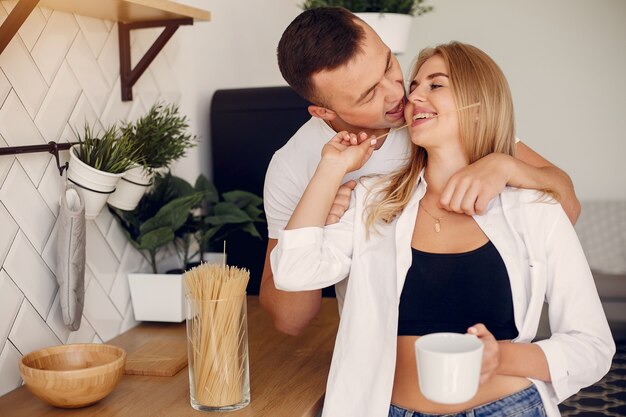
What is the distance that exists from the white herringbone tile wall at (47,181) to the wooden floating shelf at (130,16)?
0.07 ft

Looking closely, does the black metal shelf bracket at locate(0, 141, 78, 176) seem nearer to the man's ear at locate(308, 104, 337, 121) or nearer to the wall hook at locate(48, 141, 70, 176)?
the wall hook at locate(48, 141, 70, 176)

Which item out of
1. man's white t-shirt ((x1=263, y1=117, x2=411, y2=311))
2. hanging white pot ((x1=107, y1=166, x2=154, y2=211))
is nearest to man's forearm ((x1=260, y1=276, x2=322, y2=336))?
man's white t-shirt ((x1=263, y1=117, x2=411, y2=311))

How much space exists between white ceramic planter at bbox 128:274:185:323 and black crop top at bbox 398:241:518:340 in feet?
2.03

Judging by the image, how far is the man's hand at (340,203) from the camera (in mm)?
1529

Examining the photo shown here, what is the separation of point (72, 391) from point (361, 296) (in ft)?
1.82

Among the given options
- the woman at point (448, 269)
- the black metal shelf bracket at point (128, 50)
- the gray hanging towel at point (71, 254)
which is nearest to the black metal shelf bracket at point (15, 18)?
the gray hanging towel at point (71, 254)

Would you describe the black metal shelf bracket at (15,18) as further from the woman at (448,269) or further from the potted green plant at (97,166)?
the woman at (448,269)

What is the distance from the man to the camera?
1.57 metres

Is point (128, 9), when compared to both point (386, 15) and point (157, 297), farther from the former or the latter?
point (386, 15)

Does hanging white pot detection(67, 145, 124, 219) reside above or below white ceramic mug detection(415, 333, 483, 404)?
above

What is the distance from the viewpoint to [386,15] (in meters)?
2.30

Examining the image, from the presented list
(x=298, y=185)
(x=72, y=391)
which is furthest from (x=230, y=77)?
(x=72, y=391)

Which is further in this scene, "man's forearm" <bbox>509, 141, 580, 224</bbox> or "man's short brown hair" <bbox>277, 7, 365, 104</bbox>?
"man's short brown hair" <bbox>277, 7, 365, 104</bbox>

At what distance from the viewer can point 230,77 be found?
2.42 meters
